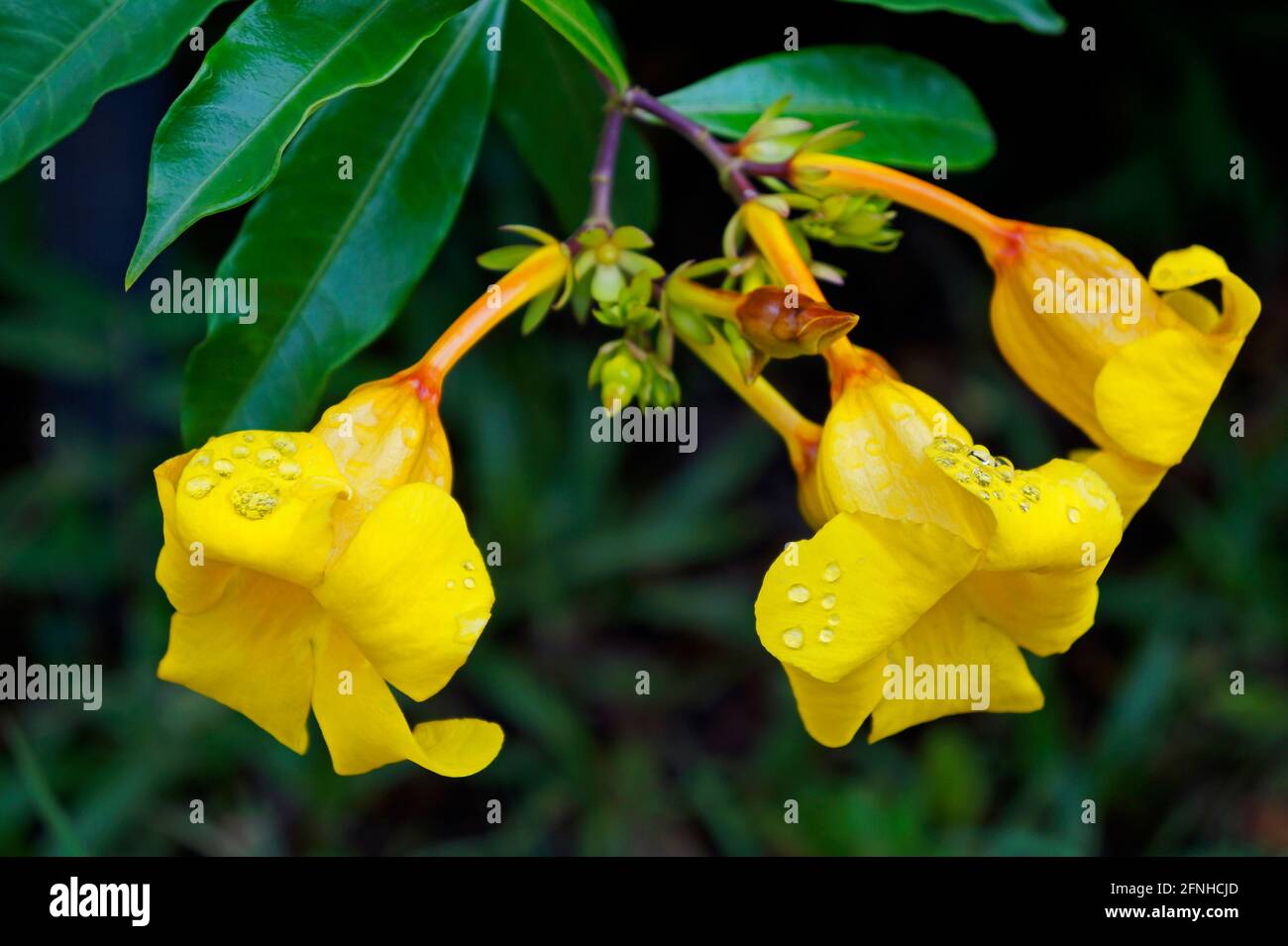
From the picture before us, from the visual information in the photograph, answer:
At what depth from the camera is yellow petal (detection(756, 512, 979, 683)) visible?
0.98 m

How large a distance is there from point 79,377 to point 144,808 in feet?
3.32

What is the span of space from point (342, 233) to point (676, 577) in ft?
6.73

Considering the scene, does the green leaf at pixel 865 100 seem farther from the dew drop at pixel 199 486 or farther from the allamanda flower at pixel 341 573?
the dew drop at pixel 199 486

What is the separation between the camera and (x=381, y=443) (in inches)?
43.3

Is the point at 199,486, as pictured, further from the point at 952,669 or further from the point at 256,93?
the point at 952,669

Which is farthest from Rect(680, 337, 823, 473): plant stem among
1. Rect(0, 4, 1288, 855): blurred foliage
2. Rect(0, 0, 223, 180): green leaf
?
Rect(0, 4, 1288, 855): blurred foliage

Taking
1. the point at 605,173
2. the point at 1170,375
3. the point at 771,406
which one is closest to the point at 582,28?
the point at 605,173

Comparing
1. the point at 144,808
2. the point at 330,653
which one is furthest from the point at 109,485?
the point at 330,653

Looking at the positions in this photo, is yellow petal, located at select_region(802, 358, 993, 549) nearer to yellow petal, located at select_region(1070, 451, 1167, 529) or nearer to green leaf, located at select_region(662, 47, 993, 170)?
yellow petal, located at select_region(1070, 451, 1167, 529)

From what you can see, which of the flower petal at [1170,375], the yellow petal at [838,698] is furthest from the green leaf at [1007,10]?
the yellow petal at [838,698]

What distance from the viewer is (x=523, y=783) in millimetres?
2865

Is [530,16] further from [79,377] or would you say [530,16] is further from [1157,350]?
[79,377]

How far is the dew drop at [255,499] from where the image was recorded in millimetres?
961

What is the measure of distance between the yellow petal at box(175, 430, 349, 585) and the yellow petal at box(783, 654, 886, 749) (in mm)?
435
